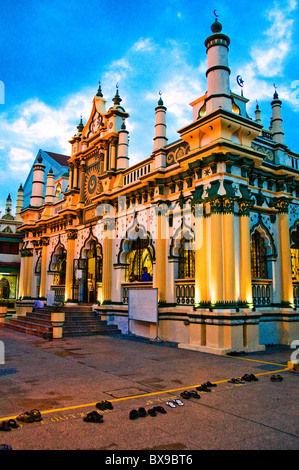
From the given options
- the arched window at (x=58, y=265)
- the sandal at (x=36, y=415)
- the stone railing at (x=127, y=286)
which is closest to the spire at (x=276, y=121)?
the stone railing at (x=127, y=286)

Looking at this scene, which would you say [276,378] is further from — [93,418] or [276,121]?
[276,121]

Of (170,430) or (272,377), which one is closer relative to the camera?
(170,430)

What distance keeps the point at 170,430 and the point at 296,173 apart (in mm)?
12562

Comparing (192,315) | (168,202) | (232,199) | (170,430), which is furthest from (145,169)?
(170,430)

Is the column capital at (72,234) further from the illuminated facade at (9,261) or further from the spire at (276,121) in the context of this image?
the spire at (276,121)

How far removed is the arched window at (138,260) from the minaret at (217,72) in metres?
6.99

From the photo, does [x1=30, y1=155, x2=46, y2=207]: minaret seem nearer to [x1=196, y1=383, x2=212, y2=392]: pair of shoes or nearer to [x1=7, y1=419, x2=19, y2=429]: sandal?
[x1=196, y1=383, x2=212, y2=392]: pair of shoes

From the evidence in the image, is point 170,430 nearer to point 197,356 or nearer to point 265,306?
point 197,356

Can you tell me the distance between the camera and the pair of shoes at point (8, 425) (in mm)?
4700

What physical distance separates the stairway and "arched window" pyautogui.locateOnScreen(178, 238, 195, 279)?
15.7 ft

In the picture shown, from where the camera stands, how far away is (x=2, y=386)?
7.08m

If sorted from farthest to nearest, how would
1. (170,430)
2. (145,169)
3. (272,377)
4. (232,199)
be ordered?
(145,169) → (232,199) → (272,377) → (170,430)

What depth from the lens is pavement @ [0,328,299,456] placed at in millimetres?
4379

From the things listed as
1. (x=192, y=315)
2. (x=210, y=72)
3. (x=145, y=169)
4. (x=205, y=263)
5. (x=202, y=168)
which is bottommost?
(x=192, y=315)
